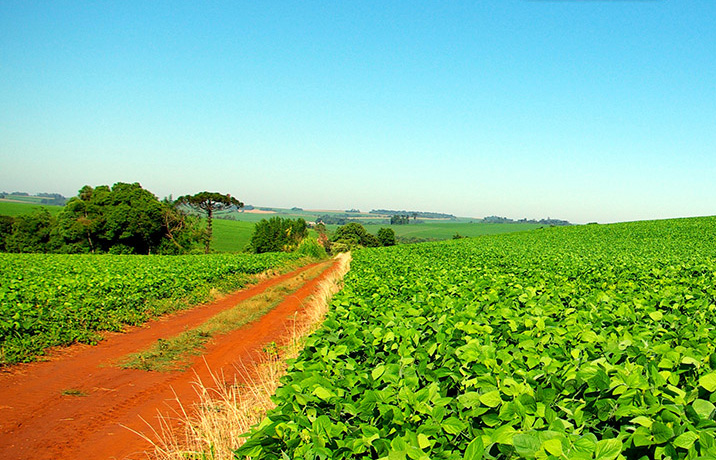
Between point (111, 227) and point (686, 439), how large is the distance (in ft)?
180

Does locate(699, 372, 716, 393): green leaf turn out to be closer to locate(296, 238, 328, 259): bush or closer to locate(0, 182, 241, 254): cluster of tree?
locate(296, 238, 328, 259): bush

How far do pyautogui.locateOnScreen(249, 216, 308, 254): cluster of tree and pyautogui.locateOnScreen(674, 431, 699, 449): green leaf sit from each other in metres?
56.0

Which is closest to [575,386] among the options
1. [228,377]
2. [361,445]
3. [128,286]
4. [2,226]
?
[361,445]

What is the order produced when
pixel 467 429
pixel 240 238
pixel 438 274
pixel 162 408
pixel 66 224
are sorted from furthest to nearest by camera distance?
pixel 240 238 → pixel 66 224 → pixel 438 274 → pixel 162 408 → pixel 467 429

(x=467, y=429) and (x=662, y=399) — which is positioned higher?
(x=662, y=399)

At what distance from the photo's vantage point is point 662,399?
85.9 inches

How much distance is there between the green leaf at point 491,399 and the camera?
2184 millimetres

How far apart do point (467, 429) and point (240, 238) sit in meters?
93.0

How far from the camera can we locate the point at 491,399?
2205mm

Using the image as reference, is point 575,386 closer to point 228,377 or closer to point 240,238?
point 228,377

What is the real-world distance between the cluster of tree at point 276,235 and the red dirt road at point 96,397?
46.7m

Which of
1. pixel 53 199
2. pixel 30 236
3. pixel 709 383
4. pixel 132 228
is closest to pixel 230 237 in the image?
pixel 30 236

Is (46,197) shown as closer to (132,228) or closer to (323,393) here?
(132,228)

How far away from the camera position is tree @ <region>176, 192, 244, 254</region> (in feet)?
197
